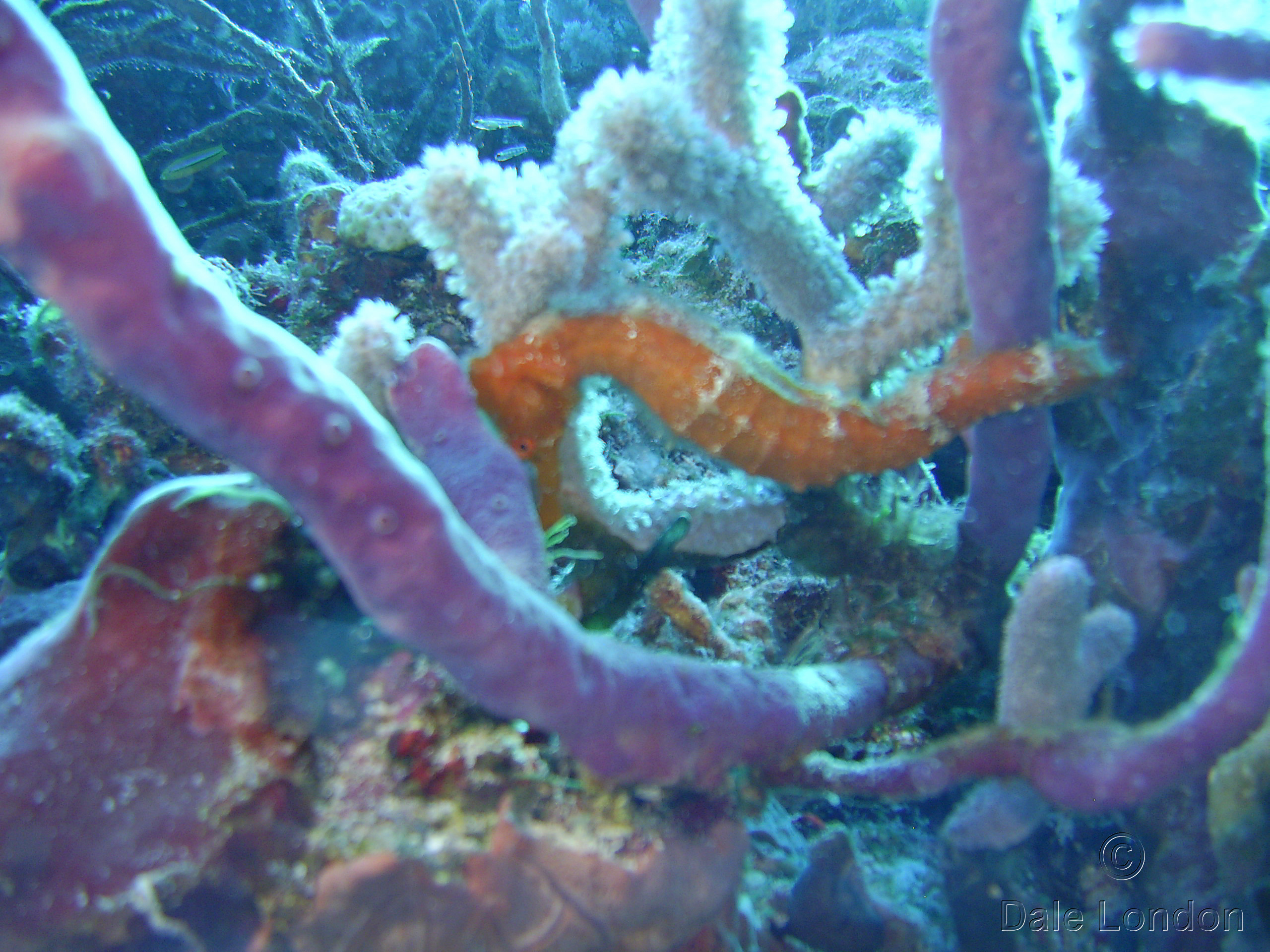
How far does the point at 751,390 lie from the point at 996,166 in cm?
94

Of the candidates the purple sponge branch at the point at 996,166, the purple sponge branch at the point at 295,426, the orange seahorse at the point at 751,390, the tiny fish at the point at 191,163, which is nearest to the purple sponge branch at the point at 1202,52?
the purple sponge branch at the point at 996,166

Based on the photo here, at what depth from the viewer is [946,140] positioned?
72.2 inches

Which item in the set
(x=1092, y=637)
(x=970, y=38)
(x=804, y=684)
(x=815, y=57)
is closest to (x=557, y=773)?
(x=804, y=684)

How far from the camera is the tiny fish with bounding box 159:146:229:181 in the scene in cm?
551

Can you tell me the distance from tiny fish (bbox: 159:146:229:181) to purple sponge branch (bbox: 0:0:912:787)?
551 cm

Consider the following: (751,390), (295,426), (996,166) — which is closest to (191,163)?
(295,426)

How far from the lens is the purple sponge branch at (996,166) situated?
5.59ft

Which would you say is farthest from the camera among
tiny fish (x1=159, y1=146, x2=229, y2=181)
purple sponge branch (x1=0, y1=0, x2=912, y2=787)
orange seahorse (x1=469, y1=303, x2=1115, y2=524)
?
tiny fish (x1=159, y1=146, x2=229, y2=181)

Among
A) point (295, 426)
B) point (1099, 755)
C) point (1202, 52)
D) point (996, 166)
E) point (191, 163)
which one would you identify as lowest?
point (1099, 755)

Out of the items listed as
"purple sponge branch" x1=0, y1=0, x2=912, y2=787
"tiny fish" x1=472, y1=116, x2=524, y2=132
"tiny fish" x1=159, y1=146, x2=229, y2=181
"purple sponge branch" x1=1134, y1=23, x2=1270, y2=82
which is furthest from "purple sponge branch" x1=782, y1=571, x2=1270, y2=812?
"tiny fish" x1=159, y1=146, x2=229, y2=181

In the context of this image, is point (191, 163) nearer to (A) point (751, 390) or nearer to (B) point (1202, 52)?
(A) point (751, 390)

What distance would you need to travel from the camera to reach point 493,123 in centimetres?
589

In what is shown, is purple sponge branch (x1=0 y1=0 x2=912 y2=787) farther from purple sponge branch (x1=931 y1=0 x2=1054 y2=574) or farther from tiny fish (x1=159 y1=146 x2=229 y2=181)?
tiny fish (x1=159 y1=146 x2=229 y2=181)

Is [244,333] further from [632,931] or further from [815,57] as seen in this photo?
[815,57]
